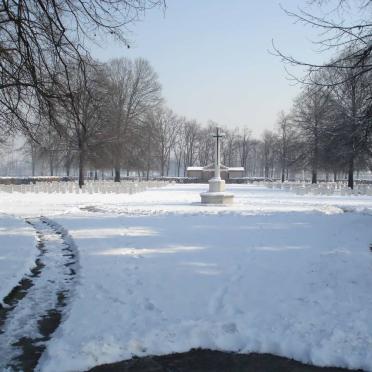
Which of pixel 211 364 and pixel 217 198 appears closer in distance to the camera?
pixel 211 364

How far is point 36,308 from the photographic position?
20.1ft

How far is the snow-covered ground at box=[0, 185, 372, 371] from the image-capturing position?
4.71 m

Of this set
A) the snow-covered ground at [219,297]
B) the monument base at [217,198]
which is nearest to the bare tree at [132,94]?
the monument base at [217,198]

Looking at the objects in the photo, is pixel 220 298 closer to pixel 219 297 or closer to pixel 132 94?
pixel 219 297

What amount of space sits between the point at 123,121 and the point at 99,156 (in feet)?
26.6

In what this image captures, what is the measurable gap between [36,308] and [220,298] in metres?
2.45

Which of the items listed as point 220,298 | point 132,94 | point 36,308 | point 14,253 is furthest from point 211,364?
point 132,94

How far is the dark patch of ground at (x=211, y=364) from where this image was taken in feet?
14.0

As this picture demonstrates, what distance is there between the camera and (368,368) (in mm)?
4266

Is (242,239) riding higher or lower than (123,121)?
lower

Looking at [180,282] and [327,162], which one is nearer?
[180,282]

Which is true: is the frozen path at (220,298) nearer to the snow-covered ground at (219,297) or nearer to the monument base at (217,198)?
the snow-covered ground at (219,297)

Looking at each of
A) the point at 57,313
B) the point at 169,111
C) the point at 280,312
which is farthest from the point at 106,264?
the point at 169,111

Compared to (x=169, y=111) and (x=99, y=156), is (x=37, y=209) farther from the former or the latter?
(x=169, y=111)
